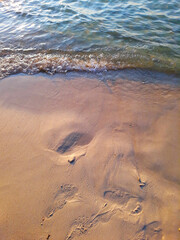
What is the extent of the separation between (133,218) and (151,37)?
4.76 m

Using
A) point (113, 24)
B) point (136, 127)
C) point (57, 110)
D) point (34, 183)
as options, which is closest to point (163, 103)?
point (136, 127)

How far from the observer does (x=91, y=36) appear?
492cm

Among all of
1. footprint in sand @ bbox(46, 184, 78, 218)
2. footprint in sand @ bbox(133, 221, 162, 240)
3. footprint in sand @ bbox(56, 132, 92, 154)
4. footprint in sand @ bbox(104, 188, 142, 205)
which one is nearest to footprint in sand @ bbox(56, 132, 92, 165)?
footprint in sand @ bbox(56, 132, 92, 154)

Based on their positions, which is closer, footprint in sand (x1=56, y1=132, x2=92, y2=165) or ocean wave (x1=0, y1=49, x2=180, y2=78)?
footprint in sand (x1=56, y1=132, x2=92, y2=165)

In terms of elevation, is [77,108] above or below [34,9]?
below

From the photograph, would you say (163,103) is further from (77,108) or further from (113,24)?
(113,24)

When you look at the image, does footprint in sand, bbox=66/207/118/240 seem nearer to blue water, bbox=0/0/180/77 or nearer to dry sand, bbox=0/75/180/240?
dry sand, bbox=0/75/180/240

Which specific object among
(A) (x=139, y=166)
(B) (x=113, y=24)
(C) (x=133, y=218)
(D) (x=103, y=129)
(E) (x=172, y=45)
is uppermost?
(B) (x=113, y=24)

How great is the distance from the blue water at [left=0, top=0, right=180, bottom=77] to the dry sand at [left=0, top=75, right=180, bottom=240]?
956mm

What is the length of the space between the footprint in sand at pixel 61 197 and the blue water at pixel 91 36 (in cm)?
279

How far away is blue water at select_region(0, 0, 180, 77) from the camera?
159 inches

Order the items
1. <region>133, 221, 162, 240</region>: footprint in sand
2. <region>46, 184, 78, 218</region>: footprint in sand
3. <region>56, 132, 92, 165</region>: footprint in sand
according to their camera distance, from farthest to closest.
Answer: <region>56, 132, 92, 165</region>: footprint in sand → <region>46, 184, 78, 218</region>: footprint in sand → <region>133, 221, 162, 240</region>: footprint in sand

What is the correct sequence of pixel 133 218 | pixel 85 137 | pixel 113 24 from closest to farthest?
1. pixel 133 218
2. pixel 85 137
3. pixel 113 24

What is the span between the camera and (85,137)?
2.55m
